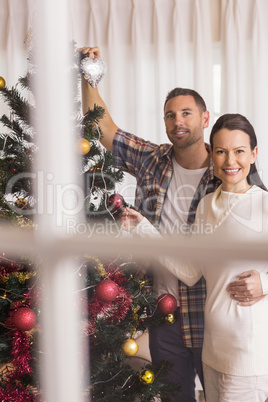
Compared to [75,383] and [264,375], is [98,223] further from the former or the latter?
[75,383]

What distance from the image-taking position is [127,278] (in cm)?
80

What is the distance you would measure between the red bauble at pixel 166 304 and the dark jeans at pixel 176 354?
13 cm

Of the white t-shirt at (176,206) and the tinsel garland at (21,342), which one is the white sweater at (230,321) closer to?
the white t-shirt at (176,206)

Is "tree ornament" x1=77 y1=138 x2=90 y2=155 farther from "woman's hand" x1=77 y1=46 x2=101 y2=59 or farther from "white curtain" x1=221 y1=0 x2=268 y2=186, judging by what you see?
"white curtain" x1=221 y1=0 x2=268 y2=186

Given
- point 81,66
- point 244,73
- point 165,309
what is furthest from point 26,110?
point 244,73

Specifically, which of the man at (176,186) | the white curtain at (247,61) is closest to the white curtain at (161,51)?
the white curtain at (247,61)

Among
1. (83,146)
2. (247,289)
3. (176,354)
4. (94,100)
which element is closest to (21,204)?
(83,146)

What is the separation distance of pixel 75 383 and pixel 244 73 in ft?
3.88

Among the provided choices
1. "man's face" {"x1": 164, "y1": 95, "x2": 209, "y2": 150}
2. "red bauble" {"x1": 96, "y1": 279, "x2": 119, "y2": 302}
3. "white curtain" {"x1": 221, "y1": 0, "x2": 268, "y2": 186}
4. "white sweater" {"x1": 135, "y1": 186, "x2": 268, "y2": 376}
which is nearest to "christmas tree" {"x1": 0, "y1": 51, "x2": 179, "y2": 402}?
"red bauble" {"x1": 96, "y1": 279, "x2": 119, "y2": 302}

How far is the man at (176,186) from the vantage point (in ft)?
2.97

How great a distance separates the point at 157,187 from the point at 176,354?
0.35 metres

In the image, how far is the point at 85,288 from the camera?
74cm

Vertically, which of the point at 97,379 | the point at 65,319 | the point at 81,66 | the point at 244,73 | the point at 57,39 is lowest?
the point at 97,379

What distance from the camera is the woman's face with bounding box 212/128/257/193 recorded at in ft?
2.30
